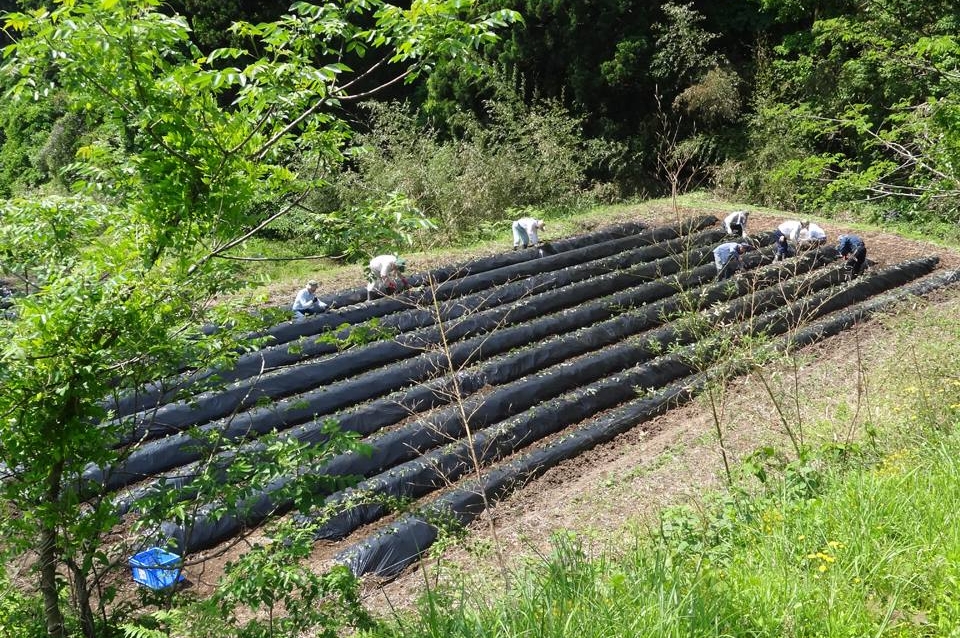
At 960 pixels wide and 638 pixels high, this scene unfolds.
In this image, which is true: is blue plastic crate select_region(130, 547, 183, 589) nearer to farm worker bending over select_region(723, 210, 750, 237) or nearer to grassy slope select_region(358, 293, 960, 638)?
grassy slope select_region(358, 293, 960, 638)

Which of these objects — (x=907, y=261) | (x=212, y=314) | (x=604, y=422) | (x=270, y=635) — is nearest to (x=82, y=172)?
(x=212, y=314)

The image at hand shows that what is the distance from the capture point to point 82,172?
107 inches

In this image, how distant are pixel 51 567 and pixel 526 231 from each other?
30.2 ft

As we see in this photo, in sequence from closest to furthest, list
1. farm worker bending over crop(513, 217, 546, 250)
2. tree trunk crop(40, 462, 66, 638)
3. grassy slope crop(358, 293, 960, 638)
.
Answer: grassy slope crop(358, 293, 960, 638), tree trunk crop(40, 462, 66, 638), farm worker bending over crop(513, 217, 546, 250)

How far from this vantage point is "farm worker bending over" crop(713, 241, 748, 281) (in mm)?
9992

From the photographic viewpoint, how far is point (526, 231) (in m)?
11.1

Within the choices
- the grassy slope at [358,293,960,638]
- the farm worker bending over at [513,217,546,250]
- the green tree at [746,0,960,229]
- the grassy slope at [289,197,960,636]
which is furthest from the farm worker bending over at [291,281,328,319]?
the green tree at [746,0,960,229]

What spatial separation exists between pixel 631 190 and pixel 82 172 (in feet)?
48.3

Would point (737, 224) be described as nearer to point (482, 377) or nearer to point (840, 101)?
point (840, 101)

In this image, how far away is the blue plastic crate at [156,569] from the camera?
9.18 feet

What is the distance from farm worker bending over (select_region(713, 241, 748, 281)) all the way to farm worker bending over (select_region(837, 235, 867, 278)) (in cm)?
145

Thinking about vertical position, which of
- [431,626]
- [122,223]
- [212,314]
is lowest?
[431,626]

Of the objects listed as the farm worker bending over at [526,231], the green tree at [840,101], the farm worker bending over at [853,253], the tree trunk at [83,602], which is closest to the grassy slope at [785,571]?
the tree trunk at [83,602]

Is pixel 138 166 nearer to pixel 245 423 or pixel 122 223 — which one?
pixel 122 223
